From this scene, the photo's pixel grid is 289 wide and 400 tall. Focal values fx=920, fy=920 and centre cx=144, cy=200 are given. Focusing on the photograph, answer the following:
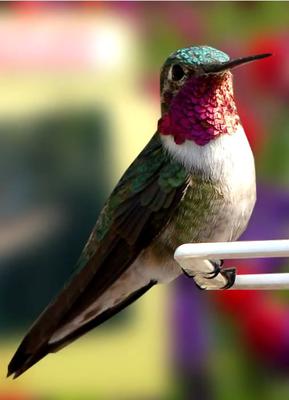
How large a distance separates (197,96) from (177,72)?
3cm

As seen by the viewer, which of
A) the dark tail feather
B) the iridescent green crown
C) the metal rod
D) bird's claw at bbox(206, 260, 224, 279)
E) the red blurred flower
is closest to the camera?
the metal rod

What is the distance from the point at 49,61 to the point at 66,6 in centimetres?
12

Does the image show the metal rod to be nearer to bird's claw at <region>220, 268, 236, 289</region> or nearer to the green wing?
bird's claw at <region>220, 268, 236, 289</region>

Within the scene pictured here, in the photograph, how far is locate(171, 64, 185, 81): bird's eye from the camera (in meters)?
0.88

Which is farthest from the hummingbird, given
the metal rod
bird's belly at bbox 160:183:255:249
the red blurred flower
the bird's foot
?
the red blurred flower

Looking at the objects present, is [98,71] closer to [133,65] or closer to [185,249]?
[133,65]

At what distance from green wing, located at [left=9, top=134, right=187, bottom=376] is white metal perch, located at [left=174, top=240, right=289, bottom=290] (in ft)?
0.94

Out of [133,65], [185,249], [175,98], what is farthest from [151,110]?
[185,249]

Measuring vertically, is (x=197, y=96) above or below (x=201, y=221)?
above

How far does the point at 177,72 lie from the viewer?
0.89m

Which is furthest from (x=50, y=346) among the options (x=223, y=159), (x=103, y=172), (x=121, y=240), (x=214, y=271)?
(x=103, y=172)

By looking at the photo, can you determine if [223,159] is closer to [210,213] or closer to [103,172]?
[210,213]

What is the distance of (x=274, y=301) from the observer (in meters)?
1.64

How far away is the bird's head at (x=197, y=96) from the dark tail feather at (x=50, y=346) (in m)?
0.17
